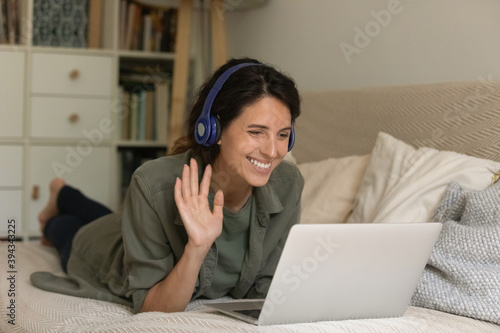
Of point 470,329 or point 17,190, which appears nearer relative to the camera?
point 470,329

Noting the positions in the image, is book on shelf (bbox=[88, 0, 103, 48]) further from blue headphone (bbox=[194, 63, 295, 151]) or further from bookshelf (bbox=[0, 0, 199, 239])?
blue headphone (bbox=[194, 63, 295, 151])

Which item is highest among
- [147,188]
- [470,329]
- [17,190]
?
[147,188]

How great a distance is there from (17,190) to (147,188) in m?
1.90

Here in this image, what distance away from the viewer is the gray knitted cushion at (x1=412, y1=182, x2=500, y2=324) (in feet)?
4.00

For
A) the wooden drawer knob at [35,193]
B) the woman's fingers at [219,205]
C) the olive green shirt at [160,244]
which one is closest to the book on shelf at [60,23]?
the wooden drawer knob at [35,193]

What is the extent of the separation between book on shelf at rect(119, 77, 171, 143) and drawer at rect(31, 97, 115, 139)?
0.14m

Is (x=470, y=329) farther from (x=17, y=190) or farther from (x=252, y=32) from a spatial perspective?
(x=17, y=190)

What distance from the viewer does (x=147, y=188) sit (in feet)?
4.23

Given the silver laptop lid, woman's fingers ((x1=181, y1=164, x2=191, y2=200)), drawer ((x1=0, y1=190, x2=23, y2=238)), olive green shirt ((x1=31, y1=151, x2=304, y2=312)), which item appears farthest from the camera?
drawer ((x1=0, y1=190, x2=23, y2=238))

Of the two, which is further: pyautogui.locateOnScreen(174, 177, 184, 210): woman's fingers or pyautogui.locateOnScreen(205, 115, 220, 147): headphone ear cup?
pyautogui.locateOnScreen(205, 115, 220, 147): headphone ear cup

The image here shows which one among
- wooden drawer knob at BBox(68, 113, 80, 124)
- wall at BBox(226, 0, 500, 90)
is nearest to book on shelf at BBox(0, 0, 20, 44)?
wooden drawer knob at BBox(68, 113, 80, 124)

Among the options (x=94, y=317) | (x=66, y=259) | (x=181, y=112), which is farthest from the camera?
(x=181, y=112)

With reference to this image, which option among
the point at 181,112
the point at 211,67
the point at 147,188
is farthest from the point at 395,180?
the point at 211,67

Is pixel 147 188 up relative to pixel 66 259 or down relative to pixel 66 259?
up
